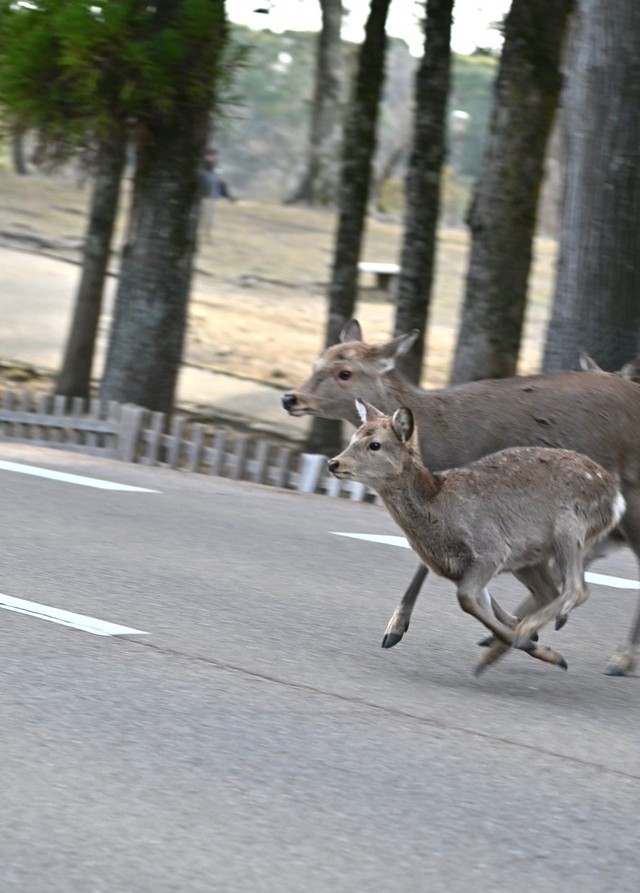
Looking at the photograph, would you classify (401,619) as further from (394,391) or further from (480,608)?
(394,391)

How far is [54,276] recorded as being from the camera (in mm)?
36781

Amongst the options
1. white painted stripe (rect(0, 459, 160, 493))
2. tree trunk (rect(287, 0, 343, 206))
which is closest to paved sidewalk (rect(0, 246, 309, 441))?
white painted stripe (rect(0, 459, 160, 493))

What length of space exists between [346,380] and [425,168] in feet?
35.5

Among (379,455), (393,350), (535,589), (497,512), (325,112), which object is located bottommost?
(535,589)

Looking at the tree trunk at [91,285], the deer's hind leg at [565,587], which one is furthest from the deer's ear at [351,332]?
the tree trunk at [91,285]

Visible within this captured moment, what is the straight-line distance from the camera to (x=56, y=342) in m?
31.0

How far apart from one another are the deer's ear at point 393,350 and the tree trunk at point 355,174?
36.0ft

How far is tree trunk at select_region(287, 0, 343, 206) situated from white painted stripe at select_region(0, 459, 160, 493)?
30104 millimetres

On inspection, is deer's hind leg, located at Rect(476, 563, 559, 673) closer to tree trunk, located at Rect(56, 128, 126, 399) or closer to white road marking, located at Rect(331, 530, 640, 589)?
white road marking, located at Rect(331, 530, 640, 589)

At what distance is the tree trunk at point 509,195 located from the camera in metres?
17.4

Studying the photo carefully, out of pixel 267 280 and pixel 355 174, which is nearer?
pixel 355 174

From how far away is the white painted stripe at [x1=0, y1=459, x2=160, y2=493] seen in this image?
1472 cm

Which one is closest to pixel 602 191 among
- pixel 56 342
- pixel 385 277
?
pixel 56 342

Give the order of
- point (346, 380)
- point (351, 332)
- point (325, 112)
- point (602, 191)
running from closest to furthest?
point (346, 380)
point (351, 332)
point (602, 191)
point (325, 112)
